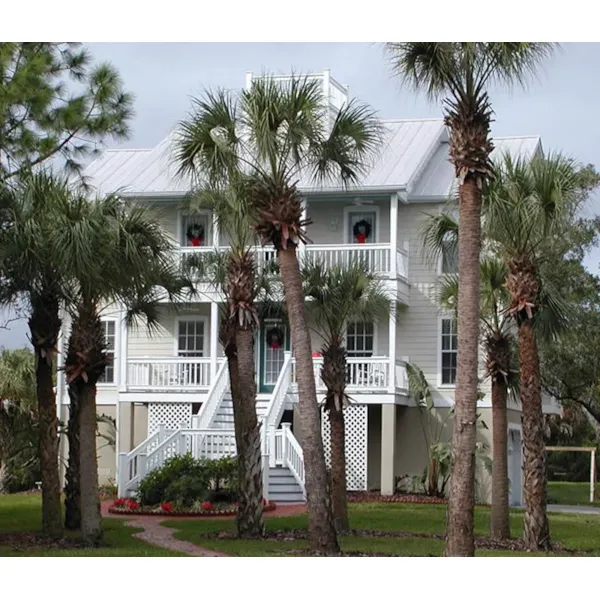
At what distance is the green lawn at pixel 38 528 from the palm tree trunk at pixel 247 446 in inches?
Answer: 68.1

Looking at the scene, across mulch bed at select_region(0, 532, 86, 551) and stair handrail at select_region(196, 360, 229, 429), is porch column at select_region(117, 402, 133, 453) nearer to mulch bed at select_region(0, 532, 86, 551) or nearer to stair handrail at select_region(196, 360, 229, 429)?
stair handrail at select_region(196, 360, 229, 429)

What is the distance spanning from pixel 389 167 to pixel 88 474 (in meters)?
14.7

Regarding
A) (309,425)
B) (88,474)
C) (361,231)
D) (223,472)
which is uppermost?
(361,231)

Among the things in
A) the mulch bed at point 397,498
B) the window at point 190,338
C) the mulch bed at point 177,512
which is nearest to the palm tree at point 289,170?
the mulch bed at point 177,512

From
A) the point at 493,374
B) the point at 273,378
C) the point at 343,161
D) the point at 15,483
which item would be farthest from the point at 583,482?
the point at 343,161

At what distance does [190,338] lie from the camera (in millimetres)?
32438

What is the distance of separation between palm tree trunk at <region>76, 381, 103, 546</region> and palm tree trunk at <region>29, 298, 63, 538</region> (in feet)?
2.38

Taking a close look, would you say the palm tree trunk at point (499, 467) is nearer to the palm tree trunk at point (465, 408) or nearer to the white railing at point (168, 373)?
the palm tree trunk at point (465, 408)

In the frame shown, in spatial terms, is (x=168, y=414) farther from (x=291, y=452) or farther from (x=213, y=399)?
(x=291, y=452)

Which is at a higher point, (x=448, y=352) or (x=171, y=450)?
(x=448, y=352)

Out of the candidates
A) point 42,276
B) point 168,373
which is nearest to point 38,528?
point 42,276

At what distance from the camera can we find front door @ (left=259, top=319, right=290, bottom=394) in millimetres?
31750

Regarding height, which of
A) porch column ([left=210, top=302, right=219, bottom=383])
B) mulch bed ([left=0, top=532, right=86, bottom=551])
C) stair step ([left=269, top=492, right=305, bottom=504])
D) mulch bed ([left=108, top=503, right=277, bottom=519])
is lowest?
mulch bed ([left=108, top=503, right=277, bottom=519])

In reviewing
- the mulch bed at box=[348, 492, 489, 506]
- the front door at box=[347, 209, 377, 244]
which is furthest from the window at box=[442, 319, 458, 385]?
the mulch bed at box=[348, 492, 489, 506]
